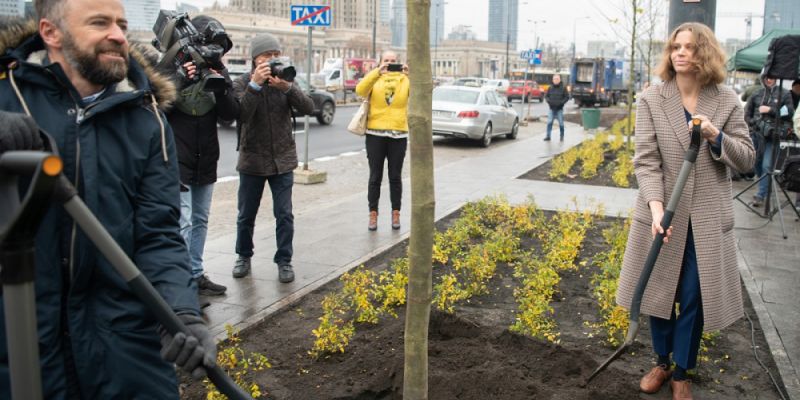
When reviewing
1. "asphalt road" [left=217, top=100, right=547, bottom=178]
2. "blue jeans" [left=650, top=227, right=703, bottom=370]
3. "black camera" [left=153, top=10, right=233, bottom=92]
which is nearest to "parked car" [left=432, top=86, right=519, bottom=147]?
"asphalt road" [left=217, top=100, right=547, bottom=178]

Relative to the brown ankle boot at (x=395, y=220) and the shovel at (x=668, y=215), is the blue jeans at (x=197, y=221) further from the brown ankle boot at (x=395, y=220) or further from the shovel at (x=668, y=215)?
the shovel at (x=668, y=215)

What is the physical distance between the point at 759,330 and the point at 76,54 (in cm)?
461

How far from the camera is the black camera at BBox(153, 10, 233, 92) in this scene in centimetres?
477

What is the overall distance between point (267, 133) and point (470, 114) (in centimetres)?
1292

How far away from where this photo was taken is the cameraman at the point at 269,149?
19.4 ft

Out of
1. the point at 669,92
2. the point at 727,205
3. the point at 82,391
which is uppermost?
the point at 669,92

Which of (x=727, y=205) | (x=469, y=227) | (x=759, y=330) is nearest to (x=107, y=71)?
(x=727, y=205)

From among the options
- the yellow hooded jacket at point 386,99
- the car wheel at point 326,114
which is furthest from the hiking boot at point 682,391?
the car wheel at point 326,114

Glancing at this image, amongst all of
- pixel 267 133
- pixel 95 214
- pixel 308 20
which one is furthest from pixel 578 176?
pixel 95 214

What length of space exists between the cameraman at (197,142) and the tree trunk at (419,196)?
269 centimetres

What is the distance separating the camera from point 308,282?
5.99 metres

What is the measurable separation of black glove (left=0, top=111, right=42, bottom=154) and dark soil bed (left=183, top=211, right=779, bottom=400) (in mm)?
2291

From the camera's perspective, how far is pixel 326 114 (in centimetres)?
2453

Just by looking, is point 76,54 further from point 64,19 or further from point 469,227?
point 469,227
